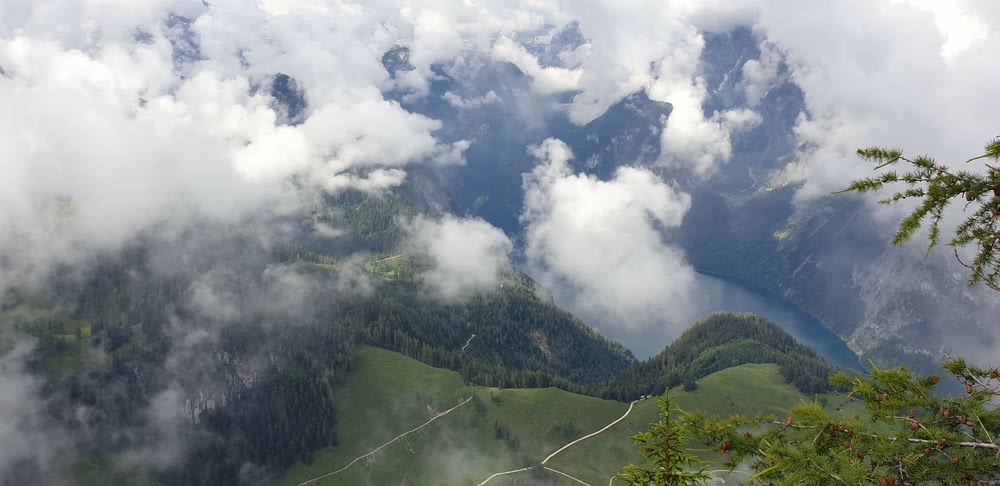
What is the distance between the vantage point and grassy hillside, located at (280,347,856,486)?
132m

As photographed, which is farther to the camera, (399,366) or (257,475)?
(399,366)

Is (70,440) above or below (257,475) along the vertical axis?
above

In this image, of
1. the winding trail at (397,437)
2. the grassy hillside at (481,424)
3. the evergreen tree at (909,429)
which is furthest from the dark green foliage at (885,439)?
the winding trail at (397,437)

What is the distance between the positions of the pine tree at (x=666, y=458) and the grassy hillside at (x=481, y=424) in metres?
Result: 118

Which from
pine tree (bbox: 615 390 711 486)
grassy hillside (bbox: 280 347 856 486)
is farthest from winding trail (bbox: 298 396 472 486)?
pine tree (bbox: 615 390 711 486)

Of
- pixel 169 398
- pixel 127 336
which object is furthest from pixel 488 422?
pixel 127 336

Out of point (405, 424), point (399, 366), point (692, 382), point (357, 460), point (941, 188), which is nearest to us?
point (941, 188)

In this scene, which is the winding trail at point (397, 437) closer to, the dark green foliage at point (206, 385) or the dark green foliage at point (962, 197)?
the dark green foliage at point (206, 385)

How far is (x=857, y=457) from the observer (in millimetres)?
10938

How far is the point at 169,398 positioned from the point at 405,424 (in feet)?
264

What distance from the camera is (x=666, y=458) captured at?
11.1 metres

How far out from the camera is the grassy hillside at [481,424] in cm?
13175

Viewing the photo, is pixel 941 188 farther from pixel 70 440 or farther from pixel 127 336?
pixel 127 336

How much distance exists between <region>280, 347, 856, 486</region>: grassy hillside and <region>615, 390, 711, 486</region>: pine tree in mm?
117914
